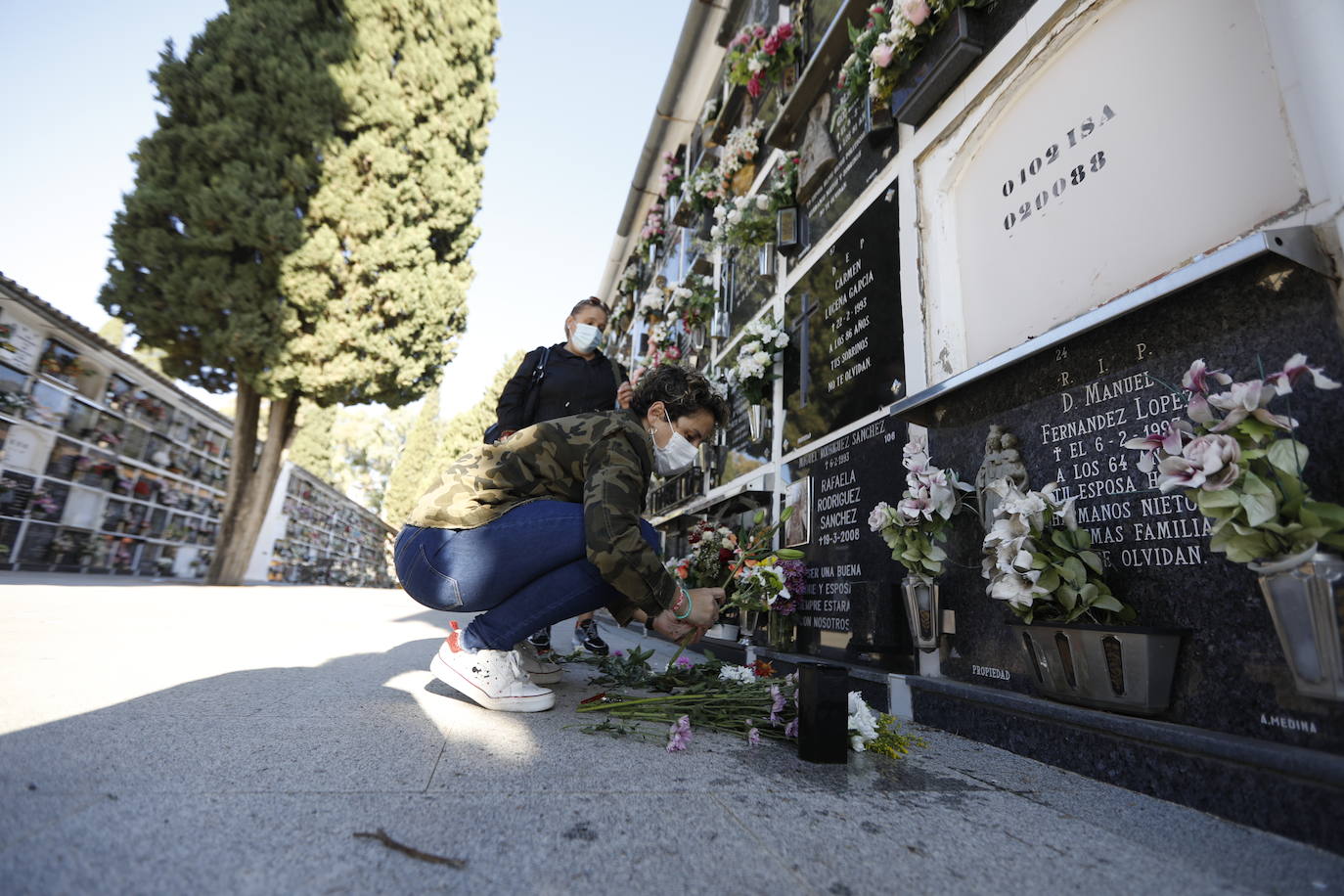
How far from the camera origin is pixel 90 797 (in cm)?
108

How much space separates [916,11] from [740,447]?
3.10 meters

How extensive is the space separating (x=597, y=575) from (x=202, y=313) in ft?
32.5

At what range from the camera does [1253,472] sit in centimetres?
124

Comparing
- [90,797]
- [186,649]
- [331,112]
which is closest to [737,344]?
[186,649]

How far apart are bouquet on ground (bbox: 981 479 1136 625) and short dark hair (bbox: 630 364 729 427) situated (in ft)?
3.54

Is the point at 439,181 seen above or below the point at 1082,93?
above

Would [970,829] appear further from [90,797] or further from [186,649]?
[186,649]

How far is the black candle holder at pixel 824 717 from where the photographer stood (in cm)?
171

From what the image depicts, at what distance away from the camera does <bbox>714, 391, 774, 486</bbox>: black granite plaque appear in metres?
4.54

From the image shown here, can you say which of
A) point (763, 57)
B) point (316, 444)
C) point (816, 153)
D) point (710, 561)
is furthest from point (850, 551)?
point (316, 444)

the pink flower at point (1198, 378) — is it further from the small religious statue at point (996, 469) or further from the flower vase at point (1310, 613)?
the small religious statue at point (996, 469)

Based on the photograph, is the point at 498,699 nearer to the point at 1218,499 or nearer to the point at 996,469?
the point at 996,469

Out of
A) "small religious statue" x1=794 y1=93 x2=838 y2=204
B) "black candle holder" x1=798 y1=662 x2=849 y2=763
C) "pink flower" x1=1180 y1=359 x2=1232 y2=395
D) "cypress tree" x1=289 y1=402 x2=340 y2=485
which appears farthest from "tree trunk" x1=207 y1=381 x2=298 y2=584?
"cypress tree" x1=289 y1=402 x2=340 y2=485

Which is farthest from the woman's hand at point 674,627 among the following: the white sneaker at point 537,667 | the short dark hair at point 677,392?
the white sneaker at point 537,667
